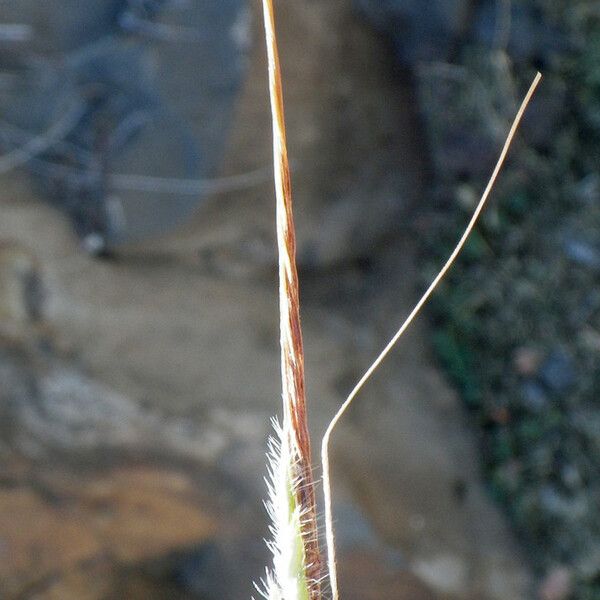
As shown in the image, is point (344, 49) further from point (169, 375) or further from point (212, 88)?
point (169, 375)

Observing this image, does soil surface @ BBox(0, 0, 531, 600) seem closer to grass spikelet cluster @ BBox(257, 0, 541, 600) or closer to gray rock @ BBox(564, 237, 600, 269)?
gray rock @ BBox(564, 237, 600, 269)

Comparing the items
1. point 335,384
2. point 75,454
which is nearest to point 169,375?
point 75,454

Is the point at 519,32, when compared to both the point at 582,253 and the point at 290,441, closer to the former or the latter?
the point at 582,253

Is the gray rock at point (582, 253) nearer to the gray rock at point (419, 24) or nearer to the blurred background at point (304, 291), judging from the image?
the blurred background at point (304, 291)

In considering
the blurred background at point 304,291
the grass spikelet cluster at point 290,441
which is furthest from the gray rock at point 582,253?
the grass spikelet cluster at point 290,441

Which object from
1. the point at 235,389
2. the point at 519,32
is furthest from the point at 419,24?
the point at 235,389

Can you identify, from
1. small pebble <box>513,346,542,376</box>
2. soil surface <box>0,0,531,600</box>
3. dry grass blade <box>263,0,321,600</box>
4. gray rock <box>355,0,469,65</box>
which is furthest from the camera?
small pebble <box>513,346,542,376</box>

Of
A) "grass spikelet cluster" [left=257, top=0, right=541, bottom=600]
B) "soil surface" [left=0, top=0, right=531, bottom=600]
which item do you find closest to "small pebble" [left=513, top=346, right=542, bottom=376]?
"soil surface" [left=0, top=0, right=531, bottom=600]
